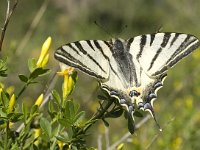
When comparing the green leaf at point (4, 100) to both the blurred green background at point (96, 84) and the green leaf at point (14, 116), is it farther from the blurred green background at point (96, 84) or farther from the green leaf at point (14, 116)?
the blurred green background at point (96, 84)

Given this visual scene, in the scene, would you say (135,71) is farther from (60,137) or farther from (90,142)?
(90,142)

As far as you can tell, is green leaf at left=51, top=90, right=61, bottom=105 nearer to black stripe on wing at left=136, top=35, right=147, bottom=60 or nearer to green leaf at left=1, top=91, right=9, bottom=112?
green leaf at left=1, top=91, right=9, bottom=112

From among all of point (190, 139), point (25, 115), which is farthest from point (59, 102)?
point (190, 139)

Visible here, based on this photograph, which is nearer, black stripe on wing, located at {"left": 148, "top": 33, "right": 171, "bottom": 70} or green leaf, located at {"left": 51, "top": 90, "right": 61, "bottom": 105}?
green leaf, located at {"left": 51, "top": 90, "right": 61, "bottom": 105}

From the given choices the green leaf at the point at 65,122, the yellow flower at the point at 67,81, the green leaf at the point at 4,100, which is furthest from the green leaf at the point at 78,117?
the green leaf at the point at 4,100

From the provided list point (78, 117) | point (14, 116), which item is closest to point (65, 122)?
point (78, 117)

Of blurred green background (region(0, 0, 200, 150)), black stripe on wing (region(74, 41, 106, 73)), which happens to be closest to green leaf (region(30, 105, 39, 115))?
black stripe on wing (region(74, 41, 106, 73))

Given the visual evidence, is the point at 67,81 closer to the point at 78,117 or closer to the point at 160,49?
the point at 78,117
